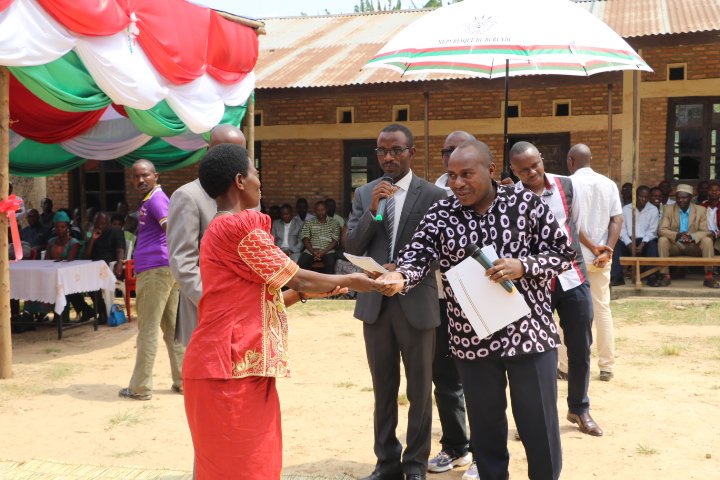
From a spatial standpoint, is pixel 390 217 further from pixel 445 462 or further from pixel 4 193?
pixel 4 193

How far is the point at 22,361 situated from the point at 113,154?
4627 millimetres

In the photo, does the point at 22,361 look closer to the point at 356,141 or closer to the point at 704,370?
the point at 704,370

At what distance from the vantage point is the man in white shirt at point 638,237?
12414 mm

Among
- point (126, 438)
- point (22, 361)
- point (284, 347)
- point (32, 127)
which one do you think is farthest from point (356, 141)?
point (284, 347)

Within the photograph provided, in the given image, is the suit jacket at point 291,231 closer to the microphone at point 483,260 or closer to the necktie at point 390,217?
the necktie at point 390,217

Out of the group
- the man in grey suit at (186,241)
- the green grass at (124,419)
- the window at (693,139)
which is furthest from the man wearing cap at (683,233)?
the man in grey suit at (186,241)

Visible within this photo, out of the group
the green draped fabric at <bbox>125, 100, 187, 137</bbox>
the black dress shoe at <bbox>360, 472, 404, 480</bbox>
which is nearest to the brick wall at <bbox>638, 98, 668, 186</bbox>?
the green draped fabric at <bbox>125, 100, 187, 137</bbox>

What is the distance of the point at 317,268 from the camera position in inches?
538

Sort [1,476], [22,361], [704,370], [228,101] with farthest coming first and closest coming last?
[228,101] < [22,361] < [704,370] < [1,476]

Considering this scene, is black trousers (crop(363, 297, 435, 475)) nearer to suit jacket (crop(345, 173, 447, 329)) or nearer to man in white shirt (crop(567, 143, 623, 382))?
suit jacket (crop(345, 173, 447, 329))

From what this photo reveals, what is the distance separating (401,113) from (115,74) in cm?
802

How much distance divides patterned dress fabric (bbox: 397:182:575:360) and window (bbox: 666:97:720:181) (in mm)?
11006

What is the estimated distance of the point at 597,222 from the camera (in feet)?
21.1

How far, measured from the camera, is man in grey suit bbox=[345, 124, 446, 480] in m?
4.38
